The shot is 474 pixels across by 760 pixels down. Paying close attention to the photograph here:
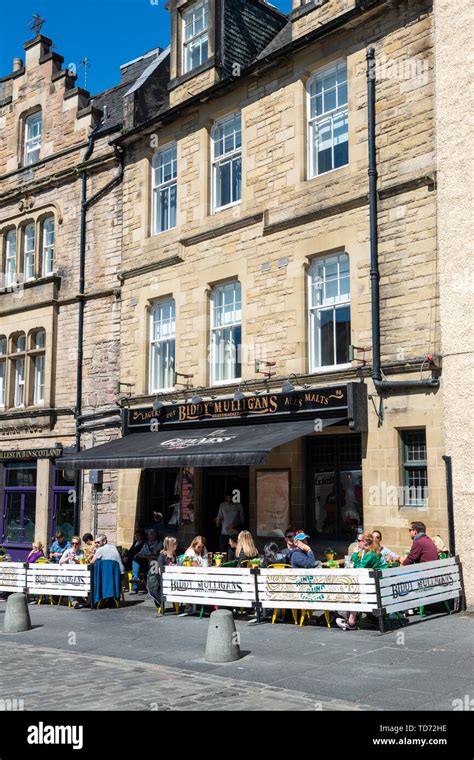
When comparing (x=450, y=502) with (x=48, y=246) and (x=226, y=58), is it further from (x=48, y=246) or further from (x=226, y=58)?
(x=48, y=246)

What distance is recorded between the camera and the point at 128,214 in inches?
784

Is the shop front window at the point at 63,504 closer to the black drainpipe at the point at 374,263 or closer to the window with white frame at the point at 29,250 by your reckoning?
the window with white frame at the point at 29,250

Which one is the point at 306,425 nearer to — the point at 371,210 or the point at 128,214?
the point at 371,210

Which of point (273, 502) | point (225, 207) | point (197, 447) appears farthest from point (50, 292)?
point (273, 502)

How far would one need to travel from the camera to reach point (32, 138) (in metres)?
23.6

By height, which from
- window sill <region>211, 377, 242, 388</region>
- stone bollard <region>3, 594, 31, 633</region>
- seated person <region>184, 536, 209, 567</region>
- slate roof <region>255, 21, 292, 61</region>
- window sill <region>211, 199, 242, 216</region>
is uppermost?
slate roof <region>255, 21, 292, 61</region>

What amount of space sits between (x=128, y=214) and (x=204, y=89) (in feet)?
11.9

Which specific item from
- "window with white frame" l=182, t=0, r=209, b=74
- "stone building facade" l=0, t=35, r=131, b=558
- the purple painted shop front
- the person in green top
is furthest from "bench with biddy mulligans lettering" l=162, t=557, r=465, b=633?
"window with white frame" l=182, t=0, r=209, b=74

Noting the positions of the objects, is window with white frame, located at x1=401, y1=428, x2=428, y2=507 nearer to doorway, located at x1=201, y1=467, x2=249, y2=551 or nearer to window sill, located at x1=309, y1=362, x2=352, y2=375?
window sill, located at x1=309, y1=362, x2=352, y2=375

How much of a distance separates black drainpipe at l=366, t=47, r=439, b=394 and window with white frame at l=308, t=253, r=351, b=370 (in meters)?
0.96

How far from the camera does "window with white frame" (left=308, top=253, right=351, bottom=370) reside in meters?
15.0

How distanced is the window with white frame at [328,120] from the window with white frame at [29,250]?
1016 centimetres

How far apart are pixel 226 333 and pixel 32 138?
417 inches

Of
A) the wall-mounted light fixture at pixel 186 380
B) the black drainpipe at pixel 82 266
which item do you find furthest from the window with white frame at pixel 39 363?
the wall-mounted light fixture at pixel 186 380
